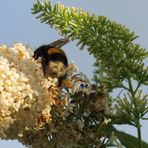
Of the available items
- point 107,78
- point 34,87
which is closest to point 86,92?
point 107,78

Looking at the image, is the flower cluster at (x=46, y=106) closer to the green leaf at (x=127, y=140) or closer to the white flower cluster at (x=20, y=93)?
the white flower cluster at (x=20, y=93)

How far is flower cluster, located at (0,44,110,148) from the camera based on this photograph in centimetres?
250

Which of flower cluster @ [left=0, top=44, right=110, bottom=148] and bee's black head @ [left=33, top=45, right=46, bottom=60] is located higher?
bee's black head @ [left=33, top=45, right=46, bottom=60]

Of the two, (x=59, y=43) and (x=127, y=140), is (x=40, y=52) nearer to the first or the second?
(x=59, y=43)

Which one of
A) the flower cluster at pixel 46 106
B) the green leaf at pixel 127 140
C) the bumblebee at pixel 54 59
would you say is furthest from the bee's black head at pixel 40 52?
the green leaf at pixel 127 140

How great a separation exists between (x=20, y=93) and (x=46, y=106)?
0.17m

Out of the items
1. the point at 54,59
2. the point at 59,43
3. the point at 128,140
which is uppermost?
the point at 59,43

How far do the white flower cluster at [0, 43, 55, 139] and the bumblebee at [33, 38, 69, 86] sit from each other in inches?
5.0

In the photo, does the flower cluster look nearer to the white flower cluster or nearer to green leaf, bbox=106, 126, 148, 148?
the white flower cluster

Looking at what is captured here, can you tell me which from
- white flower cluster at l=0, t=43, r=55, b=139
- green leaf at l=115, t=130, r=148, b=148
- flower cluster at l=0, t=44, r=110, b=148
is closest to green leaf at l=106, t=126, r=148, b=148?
green leaf at l=115, t=130, r=148, b=148

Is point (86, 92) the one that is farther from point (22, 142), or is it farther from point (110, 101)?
point (22, 142)

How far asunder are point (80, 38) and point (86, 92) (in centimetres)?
27

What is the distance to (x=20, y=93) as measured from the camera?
2.48 m

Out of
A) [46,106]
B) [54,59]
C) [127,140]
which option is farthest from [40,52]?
[127,140]
